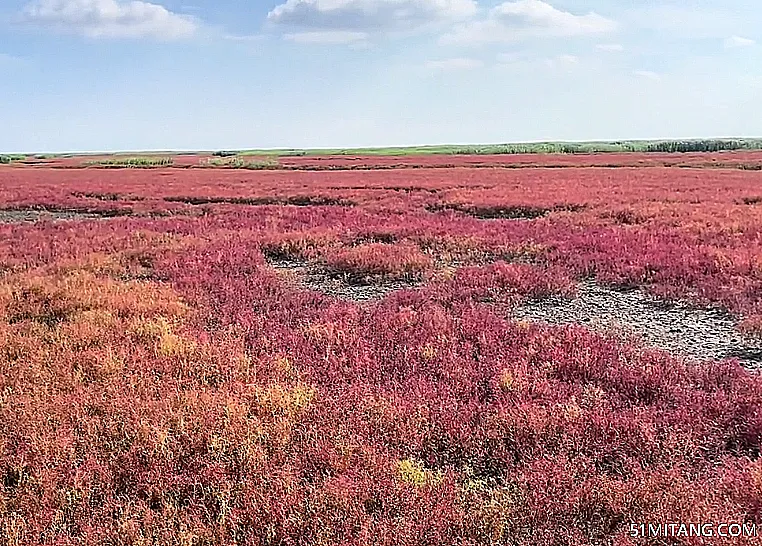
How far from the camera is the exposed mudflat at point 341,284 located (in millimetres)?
11572

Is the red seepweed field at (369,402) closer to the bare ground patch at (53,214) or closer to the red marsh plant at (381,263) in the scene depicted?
the red marsh plant at (381,263)

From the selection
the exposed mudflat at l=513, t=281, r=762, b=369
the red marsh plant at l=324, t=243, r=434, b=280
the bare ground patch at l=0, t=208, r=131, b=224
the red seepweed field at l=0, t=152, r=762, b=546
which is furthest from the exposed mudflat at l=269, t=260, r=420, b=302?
the bare ground patch at l=0, t=208, r=131, b=224

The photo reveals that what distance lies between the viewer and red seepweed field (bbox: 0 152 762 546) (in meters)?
4.38

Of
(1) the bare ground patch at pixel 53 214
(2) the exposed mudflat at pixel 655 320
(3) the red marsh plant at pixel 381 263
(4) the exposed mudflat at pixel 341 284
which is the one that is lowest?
(2) the exposed mudflat at pixel 655 320

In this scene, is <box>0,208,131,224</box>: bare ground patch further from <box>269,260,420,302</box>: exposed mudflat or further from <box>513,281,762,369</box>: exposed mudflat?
<box>513,281,762,369</box>: exposed mudflat

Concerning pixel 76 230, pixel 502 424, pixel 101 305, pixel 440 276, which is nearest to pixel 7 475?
pixel 502 424

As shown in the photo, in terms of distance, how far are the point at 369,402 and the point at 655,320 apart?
5.24 meters

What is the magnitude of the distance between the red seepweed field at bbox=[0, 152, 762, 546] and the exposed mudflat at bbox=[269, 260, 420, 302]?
89mm

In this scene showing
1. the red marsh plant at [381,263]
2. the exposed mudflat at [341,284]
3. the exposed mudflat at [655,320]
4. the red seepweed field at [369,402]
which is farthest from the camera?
the red marsh plant at [381,263]

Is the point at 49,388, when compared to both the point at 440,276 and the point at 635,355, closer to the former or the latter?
the point at 635,355

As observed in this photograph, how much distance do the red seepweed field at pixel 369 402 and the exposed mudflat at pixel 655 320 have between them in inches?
4.0

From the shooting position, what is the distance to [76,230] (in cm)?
1920

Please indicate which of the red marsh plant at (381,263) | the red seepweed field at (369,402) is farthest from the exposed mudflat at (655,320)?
the red marsh plant at (381,263)

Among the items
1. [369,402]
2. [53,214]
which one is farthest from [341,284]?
[53,214]
